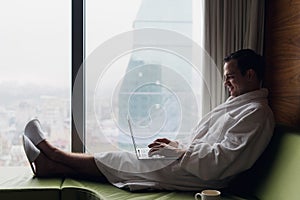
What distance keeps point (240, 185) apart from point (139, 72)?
838 millimetres

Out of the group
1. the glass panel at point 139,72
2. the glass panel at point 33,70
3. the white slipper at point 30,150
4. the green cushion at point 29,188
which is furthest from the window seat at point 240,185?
the glass panel at point 33,70

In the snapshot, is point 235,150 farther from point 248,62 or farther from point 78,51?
point 78,51

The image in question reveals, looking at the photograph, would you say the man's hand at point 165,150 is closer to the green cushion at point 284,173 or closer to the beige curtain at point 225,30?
the green cushion at point 284,173

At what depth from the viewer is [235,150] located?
6.22ft

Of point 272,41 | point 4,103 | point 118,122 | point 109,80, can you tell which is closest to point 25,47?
point 4,103

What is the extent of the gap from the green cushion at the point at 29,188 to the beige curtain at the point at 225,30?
3.57 feet

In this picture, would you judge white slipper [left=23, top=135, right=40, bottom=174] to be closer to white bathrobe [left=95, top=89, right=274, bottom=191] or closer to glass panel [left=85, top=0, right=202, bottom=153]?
white bathrobe [left=95, top=89, right=274, bottom=191]

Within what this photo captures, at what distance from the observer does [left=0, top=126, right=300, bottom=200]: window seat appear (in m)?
1.77

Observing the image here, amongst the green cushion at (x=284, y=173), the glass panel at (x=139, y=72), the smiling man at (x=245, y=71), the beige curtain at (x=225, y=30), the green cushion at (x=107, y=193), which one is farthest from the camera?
the beige curtain at (x=225, y=30)

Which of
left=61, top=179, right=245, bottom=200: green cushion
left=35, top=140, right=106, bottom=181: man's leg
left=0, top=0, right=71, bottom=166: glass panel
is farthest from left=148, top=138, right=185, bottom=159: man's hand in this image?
left=0, top=0, right=71, bottom=166: glass panel

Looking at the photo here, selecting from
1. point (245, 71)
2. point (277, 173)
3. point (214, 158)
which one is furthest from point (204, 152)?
point (245, 71)

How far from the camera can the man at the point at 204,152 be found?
1924 mm

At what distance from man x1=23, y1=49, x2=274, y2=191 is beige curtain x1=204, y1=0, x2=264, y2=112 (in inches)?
14.6

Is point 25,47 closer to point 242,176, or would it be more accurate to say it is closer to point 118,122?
point 118,122
